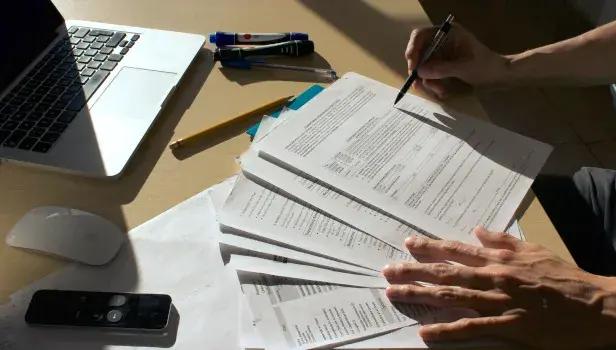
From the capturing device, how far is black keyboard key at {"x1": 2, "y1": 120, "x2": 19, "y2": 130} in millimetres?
838

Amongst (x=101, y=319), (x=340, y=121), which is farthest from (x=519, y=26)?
(x=101, y=319)

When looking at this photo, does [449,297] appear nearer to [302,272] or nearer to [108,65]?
[302,272]

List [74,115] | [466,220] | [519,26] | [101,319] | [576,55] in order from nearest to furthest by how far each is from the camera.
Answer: [101,319]
[466,220]
[74,115]
[576,55]
[519,26]

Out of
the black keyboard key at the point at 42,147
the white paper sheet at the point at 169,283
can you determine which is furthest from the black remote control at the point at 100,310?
the black keyboard key at the point at 42,147

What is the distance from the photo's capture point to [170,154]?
0.84m

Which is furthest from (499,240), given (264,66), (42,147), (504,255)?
(42,147)

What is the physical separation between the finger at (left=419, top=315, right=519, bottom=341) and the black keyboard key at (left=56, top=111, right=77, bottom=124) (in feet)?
1.82

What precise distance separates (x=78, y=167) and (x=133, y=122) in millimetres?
111

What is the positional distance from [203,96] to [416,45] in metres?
0.34

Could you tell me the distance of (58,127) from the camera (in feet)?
2.78

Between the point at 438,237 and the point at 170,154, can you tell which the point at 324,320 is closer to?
the point at 438,237

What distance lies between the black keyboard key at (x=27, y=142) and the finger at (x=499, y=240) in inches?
23.0

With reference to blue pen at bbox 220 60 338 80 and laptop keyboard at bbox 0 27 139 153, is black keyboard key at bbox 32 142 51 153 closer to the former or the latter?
laptop keyboard at bbox 0 27 139 153

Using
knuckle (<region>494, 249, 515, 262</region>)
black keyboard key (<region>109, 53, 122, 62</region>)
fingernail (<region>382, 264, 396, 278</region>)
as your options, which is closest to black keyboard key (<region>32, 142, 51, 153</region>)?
black keyboard key (<region>109, 53, 122, 62</region>)
